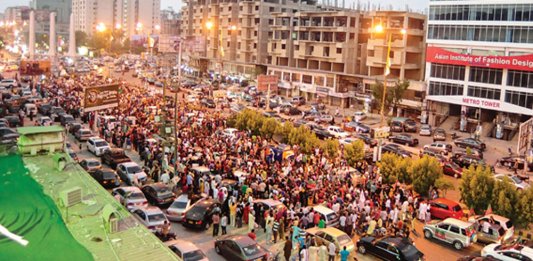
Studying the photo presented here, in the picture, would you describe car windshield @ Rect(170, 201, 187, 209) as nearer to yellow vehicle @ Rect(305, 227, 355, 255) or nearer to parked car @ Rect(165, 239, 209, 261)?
yellow vehicle @ Rect(305, 227, 355, 255)

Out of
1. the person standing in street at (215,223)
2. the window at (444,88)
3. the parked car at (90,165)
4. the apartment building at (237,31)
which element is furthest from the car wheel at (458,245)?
the apartment building at (237,31)

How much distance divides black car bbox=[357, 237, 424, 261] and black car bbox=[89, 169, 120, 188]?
1279 cm

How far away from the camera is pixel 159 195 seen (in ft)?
78.4

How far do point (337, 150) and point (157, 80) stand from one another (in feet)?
178

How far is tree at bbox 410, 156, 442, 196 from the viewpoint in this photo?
2619 cm

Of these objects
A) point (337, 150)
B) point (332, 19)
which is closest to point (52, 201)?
point (337, 150)

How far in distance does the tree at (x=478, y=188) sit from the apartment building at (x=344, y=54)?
33.3 meters

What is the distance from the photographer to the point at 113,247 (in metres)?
8.27

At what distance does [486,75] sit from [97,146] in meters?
34.3

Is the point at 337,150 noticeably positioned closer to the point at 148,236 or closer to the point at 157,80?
the point at 148,236

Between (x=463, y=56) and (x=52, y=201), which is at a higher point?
(x=463, y=56)

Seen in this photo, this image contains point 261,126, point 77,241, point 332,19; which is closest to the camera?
point 77,241

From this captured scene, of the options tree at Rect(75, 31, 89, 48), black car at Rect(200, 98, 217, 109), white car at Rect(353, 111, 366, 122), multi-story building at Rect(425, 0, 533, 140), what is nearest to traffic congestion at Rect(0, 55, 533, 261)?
multi-story building at Rect(425, 0, 533, 140)

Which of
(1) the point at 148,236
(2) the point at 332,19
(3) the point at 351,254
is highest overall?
(2) the point at 332,19
